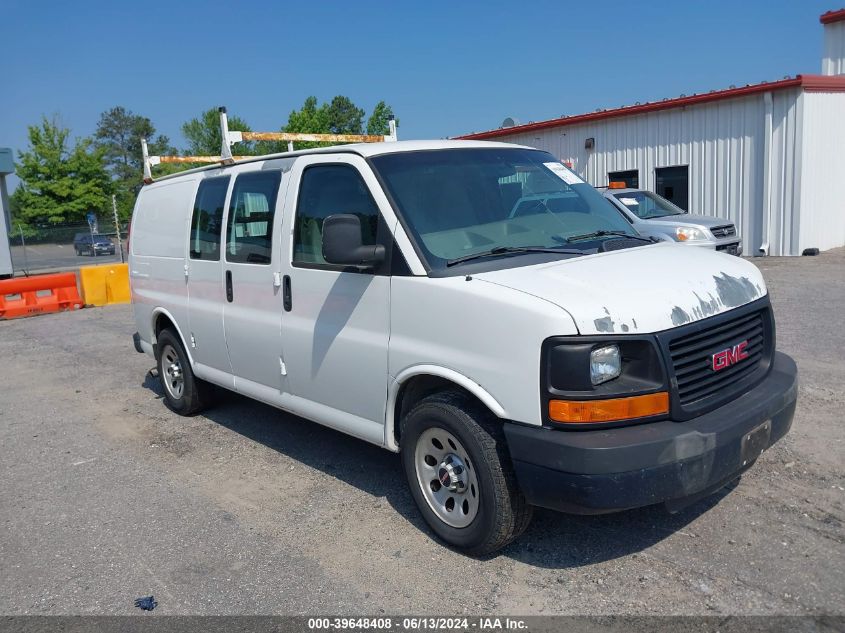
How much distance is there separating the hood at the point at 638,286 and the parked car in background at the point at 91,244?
1099 inches

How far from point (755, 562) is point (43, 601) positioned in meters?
3.59

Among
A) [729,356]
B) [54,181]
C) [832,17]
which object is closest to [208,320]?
[729,356]

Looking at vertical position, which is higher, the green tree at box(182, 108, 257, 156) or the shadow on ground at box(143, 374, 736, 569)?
the green tree at box(182, 108, 257, 156)

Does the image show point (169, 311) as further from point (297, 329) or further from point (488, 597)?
point (488, 597)

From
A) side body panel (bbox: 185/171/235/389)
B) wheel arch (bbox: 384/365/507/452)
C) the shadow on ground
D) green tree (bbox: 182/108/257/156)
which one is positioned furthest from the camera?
green tree (bbox: 182/108/257/156)

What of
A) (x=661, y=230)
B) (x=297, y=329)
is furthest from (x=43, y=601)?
(x=661, y=230)

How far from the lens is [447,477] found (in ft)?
12.9

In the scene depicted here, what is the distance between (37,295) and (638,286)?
15.2 meters

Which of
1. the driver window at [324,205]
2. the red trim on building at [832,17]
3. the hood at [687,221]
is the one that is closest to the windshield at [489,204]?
the driver window at [324,205]

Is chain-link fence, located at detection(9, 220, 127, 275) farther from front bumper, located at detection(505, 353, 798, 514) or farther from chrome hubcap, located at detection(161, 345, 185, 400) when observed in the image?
front bumper, located at detection(505, 353, 798, 514)

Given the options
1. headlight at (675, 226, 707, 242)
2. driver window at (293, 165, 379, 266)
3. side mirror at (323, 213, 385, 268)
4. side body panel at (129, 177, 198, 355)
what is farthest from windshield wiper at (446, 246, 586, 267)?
headlight at (675, 226, 707, 242)

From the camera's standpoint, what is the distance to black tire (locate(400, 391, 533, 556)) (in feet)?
11.9

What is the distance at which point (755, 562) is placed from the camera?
146 inches

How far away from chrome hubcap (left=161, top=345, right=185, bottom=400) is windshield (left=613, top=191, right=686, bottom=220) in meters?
8.94
